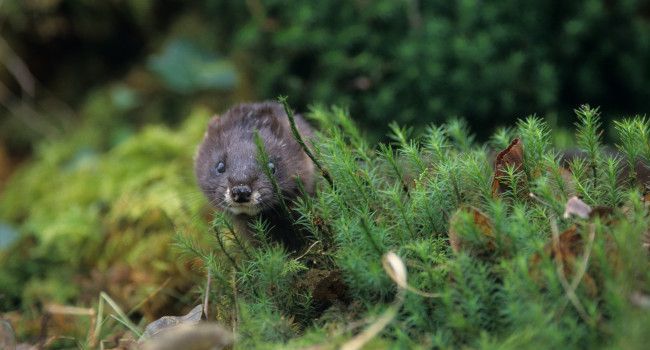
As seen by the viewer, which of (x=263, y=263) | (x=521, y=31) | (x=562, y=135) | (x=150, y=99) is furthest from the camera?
(x=150, y=99)

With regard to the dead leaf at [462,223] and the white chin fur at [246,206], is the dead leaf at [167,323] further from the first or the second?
the dead leaf at [462,223]

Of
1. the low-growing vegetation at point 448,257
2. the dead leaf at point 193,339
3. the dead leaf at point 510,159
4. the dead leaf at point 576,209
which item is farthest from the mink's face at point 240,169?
the dead leaf at point 576,209

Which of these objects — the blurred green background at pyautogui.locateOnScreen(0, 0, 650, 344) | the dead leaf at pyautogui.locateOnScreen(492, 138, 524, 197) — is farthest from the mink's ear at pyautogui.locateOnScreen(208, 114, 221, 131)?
the dead leaf at pyautogui.locateOnScreen(492, 138, 524, 197)

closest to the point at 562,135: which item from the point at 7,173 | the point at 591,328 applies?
the point at 591,328

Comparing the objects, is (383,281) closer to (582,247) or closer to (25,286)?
(582,247)

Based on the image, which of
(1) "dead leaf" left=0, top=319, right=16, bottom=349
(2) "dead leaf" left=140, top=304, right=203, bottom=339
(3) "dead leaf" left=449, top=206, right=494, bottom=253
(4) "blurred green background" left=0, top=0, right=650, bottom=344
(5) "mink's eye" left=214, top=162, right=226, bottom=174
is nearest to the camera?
(3) "dead leaf" left=449, top=206, right=494, bottom=253

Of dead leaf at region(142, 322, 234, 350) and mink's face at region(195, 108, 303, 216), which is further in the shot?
mink's face at region(195, 108, 303, 216)

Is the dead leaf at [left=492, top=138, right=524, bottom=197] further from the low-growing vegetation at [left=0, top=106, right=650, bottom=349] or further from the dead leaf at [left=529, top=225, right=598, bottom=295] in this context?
the dead leaf at [left=529, top=225, right=598, bottom=295]
